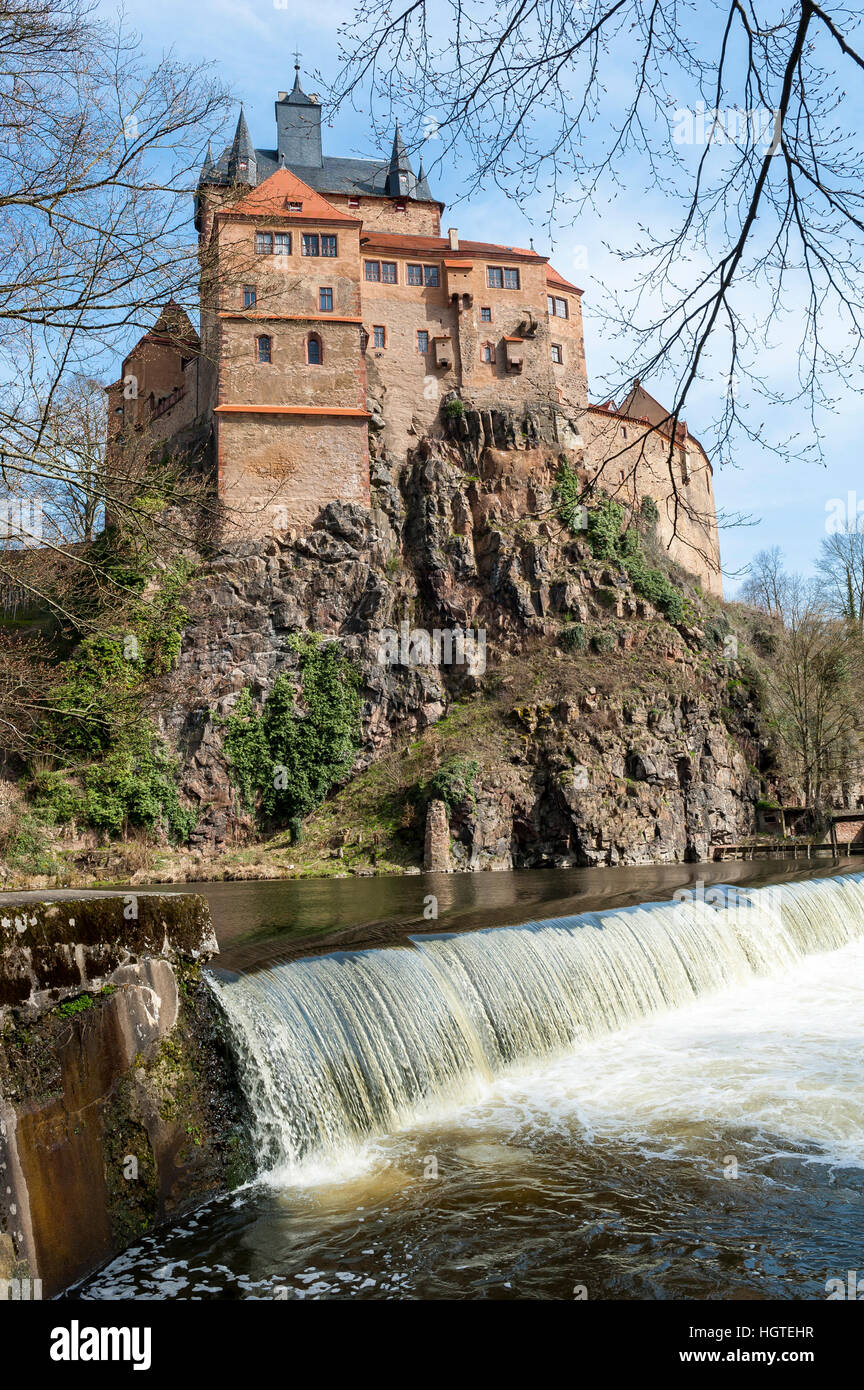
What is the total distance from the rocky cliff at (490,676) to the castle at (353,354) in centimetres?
190

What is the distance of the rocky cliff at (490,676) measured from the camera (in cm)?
3312

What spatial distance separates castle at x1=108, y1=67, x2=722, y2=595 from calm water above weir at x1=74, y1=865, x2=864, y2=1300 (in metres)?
27.5

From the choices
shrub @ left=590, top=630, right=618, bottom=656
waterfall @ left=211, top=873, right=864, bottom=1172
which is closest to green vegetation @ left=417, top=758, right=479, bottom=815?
shrub @ left=590, top=630, right=618, bottom=656

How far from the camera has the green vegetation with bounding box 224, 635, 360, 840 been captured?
33.8 meters

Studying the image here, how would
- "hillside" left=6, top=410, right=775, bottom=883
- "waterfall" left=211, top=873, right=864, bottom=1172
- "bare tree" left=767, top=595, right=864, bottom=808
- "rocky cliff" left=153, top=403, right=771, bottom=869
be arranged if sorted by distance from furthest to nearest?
"bare tree" left=767, top=595, right=864, bottom=808 → "rocky cliff" left=153, top=403, right=771, bottom=869 → "hillside" left=6, top=410, right=775, bottom=883 → "waterfall" left=211, top=873, right=864, bottom=1172

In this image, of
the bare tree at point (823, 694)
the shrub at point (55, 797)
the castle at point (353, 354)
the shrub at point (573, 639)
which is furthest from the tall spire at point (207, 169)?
the bare tree at point (823, 694)

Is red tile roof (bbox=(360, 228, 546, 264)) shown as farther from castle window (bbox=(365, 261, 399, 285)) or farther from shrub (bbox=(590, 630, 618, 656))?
shrub (bbox=(590, 630, 618, 656))

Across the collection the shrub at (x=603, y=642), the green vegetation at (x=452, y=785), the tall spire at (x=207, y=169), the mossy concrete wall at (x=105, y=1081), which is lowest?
the mossy concrete wall at (x=105, y=1081)

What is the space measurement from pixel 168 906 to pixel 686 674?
35.7 metres

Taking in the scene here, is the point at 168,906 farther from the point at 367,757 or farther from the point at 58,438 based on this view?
the point at 367,757

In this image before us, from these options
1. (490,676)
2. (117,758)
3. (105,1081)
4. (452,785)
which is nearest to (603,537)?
(490,676)

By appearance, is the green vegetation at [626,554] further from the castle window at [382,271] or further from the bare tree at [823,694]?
the castle window at [382,271]

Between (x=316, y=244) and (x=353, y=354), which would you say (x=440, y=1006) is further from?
(x=316, y=244)
